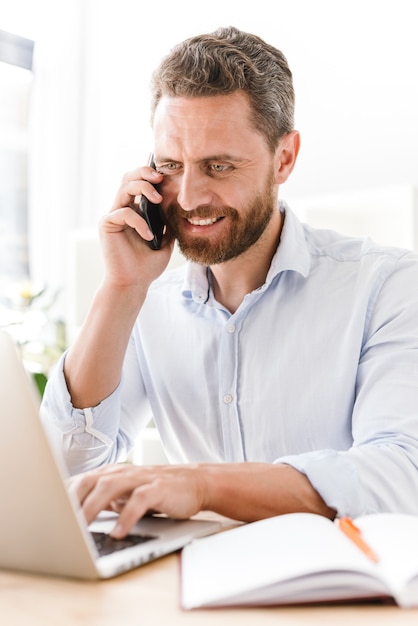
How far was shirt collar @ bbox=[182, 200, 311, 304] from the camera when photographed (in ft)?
5.06

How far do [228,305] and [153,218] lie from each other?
22 centimetres

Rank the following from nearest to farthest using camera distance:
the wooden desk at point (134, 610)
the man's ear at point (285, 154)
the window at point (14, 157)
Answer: the wooden desk at point (134, 610) → the man's ear at point (285, 154) → the window at point (14, 157)

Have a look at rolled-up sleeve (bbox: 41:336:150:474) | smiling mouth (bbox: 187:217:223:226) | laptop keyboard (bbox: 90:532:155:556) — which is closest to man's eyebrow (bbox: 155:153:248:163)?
smiling mouth (bbox: 187:217:223:226)

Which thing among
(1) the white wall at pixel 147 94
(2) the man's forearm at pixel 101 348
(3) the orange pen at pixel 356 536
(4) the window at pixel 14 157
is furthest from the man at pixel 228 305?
(4) the window at pixel 14 157

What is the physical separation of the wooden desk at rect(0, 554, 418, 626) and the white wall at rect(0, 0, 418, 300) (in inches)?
93.3

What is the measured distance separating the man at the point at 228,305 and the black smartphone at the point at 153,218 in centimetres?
1

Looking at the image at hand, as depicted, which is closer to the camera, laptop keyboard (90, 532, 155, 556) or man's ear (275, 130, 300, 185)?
laptop keyboard (90, 532, 155, 556)

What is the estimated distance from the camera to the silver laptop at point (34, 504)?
67 centimetres

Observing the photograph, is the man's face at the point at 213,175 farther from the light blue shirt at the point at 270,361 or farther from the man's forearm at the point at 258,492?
the man's forearm at the point at 258,492

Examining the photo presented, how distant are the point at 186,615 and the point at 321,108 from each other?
2660 mm

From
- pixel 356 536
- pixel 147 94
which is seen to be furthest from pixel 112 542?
pixel 147 94

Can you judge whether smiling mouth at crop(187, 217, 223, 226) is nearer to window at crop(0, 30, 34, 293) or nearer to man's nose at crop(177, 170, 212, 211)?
man's nose at crop(177, 170, 212, 211)

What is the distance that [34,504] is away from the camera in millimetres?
694

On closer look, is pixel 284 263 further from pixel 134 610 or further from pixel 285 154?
pixel 134 610
